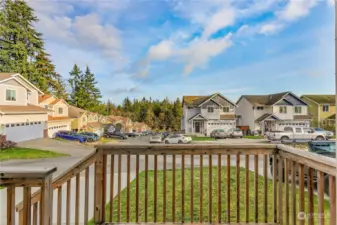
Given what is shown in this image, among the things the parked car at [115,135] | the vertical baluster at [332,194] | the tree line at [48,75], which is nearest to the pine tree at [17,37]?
the tree line at [48,75]

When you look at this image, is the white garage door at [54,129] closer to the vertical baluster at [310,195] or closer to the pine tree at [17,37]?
the pine tree at [17,37]

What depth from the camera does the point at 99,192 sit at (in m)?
1.88

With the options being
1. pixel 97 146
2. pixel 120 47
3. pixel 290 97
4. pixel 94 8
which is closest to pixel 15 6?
pixel 94 8

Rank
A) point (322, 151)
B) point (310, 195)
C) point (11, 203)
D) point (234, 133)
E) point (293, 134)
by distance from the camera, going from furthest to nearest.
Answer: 1. point (234, 133)
2. point (293, 134)
3. point (322, 151)
4. point (310, 195)
5. point (11, 203)

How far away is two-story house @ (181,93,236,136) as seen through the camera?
227 cm

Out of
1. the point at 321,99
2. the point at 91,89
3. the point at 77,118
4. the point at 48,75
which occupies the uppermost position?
the point at 48,75

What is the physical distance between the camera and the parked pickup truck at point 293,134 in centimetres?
204

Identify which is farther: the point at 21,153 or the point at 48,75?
the point at 48,75

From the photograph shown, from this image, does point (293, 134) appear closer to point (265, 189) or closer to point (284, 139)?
point (284, 139)

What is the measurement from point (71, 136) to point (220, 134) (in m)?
1.36

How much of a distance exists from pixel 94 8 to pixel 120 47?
1.32 ft

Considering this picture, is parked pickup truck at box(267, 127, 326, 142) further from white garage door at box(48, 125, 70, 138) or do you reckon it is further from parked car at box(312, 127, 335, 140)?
white garage door at box(48, 125, 70, 138)

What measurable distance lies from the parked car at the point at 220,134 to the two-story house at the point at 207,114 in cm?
4

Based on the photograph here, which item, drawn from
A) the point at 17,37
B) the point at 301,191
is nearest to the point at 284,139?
the point at 301,191
